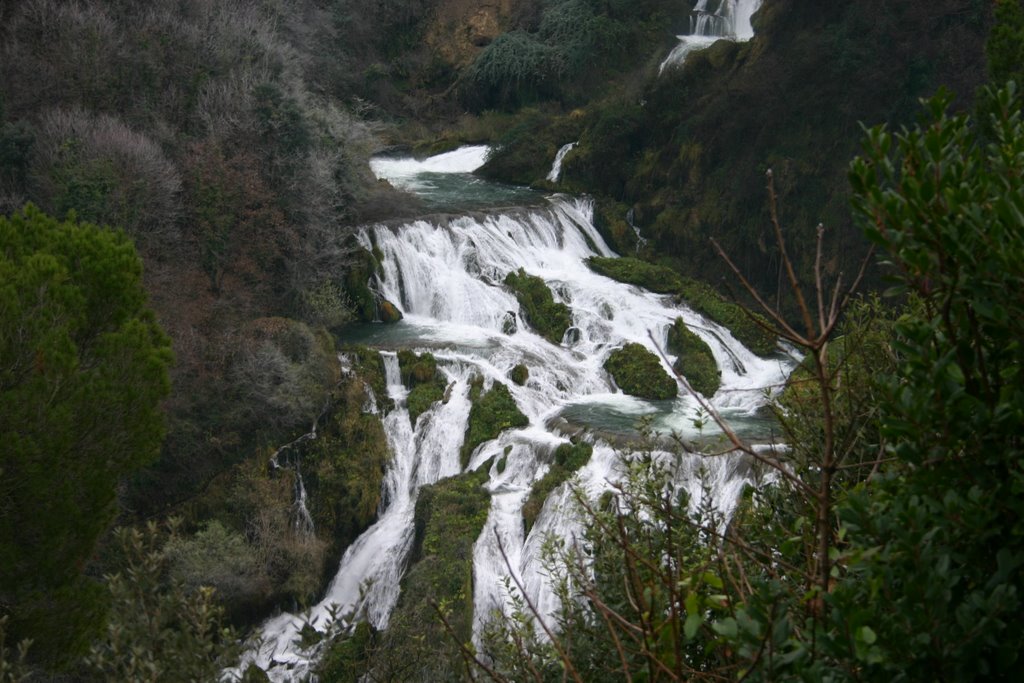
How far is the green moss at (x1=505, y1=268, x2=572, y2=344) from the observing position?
17.2m

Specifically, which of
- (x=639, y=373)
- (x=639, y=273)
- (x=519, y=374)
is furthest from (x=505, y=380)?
(x=639, y=273)

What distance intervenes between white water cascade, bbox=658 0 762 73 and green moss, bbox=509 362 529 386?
1414 centimetres

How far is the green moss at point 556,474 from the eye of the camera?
1189cm

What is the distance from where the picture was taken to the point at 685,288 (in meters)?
18.7

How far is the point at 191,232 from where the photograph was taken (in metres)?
14.9

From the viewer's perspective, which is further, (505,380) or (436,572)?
(505,380)

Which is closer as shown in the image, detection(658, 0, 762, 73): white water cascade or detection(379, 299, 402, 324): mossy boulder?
detection(379, 299, 402, 324): mossy boulder

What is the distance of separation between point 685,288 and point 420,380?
6546mm

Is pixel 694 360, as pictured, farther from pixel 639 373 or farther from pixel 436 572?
pixel 436 572

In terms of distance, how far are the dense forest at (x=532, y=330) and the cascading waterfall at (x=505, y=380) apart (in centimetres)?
26

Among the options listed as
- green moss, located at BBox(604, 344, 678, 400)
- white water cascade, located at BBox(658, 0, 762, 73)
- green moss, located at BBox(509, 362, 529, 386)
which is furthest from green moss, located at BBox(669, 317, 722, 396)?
white water cascade, located at BBox(658, 0, 762, 73)

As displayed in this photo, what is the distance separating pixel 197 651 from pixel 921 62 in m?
20.1

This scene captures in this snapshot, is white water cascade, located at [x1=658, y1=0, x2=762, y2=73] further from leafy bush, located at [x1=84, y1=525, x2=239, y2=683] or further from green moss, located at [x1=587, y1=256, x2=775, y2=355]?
leafy bush, located at [x1=84, y1=525, x2=239, y2=683]

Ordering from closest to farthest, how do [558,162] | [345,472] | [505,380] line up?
1. [345,472]
2. [505,380]
3. [558,162]
